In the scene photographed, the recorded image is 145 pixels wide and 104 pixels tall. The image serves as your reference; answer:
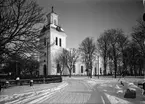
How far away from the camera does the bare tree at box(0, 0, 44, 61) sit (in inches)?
162

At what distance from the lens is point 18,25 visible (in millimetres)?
4219

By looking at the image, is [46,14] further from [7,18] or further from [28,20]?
[7,18]

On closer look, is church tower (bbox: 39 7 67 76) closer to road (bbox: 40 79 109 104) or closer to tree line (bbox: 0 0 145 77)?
tree line (bbox: 0 0 145 77)

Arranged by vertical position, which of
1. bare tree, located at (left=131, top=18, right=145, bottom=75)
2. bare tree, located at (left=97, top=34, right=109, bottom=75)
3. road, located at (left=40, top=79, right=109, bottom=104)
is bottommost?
road, located at (left=40, top=79, right=109, bottom=104)

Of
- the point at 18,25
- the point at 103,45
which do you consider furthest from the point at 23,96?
the point at 103,45

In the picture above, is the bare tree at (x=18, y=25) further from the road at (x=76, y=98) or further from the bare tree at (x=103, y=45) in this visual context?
the bare tree at (x=103, y=45)

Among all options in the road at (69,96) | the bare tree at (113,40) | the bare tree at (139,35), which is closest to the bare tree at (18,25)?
the road at (69,96)

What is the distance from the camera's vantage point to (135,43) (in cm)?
516

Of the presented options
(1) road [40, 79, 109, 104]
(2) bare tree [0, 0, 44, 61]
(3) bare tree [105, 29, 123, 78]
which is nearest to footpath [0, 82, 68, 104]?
(1) road [40, 79, 109, 104]

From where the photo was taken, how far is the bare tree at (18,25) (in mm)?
4109

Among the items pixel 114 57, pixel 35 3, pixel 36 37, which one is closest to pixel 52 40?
pixel 36 37

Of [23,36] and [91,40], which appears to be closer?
[23,36]

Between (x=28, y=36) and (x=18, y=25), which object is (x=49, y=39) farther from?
(x=18, y=25)

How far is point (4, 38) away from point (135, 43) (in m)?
4.44
